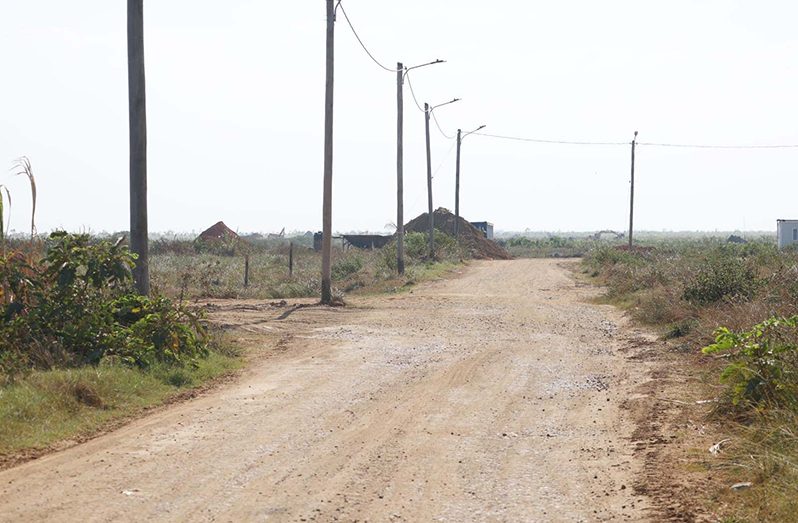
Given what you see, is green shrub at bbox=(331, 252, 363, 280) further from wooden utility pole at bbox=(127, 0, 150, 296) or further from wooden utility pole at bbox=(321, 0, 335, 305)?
wooden utility pole at bbox=(127, 0, 150, 296)

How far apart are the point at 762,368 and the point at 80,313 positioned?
330 inches

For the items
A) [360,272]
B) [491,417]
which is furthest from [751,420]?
[360,272]

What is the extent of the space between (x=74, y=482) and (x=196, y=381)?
5008mm

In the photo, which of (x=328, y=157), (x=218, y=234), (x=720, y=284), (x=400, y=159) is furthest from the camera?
(x=218, y=234)

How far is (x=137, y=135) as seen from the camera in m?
14.9

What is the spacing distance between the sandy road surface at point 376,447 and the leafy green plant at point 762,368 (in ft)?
3.89

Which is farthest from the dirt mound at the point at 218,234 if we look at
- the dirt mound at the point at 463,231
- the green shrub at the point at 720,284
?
the green shrub at the point at 720,284

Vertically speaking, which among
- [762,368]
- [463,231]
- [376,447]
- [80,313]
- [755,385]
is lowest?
[376,447]

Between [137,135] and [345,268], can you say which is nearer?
[137,135]

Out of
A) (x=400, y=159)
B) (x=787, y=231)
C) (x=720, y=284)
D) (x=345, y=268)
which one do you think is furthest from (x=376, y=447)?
(x=787, y=231)

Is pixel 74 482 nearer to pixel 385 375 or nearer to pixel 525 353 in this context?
pixel 385 375

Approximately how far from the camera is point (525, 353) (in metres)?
15.3

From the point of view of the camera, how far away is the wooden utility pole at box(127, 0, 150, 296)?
Answer: 14.8 m

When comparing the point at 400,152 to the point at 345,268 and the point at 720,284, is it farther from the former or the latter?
the point at 720,284
